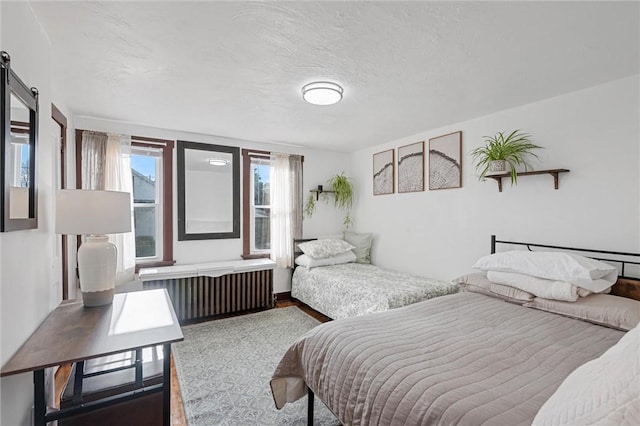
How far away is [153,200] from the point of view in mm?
3697

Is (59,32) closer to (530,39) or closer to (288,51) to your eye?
(288,51)

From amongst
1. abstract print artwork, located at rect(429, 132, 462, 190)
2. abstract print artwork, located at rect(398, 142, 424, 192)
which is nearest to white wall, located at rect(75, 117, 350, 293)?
abstract print artwork, located at rect(398, 142, 424, 192)

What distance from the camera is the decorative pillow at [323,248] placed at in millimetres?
4152

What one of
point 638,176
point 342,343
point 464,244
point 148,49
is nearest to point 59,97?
point 148,49

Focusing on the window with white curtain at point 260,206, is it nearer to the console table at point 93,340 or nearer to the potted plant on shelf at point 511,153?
the console table at point 93,340

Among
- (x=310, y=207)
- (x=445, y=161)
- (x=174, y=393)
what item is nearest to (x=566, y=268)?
(x=445, y=161)

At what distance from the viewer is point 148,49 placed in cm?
186

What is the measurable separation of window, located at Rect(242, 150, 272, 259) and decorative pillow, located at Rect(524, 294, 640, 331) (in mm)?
3371

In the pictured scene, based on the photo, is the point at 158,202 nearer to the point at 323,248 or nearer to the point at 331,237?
the point at 323,248

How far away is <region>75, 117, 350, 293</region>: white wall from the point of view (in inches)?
138

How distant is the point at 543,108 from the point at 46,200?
3860 millimetres

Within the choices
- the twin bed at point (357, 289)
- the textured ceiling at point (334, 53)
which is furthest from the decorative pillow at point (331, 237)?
the textured ceiling at point (334, 53)

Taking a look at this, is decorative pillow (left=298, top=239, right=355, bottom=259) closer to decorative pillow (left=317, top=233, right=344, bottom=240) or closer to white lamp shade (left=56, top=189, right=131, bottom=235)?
decorative pillow (left=317, top=233, right=344, bottom=240)

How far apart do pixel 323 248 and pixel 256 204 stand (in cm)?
120
